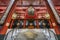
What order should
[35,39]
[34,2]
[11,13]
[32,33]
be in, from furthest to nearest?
[34,2] → [11,13] → [32,33] → [35,39]

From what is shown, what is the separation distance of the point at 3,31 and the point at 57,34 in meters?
0.96

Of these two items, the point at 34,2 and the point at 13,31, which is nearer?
the point at 13,31

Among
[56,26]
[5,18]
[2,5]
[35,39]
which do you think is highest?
[2,5]

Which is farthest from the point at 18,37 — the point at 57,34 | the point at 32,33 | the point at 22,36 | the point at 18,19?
the point at 18,19

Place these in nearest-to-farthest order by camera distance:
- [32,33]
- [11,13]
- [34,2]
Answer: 1. [32,33]
2. [11,13]
3. [34,2]

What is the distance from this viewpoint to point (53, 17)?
2.54 metres

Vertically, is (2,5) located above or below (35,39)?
above

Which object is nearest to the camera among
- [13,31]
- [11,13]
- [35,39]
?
[35,39]

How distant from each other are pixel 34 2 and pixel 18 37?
212 centimetres

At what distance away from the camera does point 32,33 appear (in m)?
2.02

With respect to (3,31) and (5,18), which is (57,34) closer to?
(3,31)

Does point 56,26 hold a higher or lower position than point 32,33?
higher

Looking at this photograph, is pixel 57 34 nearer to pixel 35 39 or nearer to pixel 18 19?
pixel 35 39

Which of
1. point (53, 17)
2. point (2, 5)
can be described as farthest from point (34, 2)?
point (53, 17)
